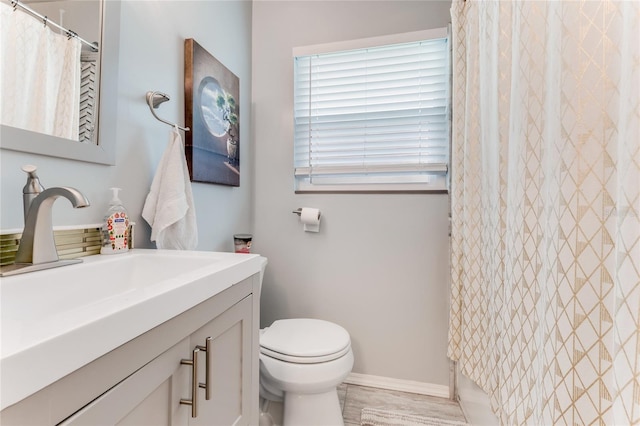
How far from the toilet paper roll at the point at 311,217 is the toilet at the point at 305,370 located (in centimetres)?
59

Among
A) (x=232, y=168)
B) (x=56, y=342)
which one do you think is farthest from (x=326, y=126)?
(x=56, y=342)

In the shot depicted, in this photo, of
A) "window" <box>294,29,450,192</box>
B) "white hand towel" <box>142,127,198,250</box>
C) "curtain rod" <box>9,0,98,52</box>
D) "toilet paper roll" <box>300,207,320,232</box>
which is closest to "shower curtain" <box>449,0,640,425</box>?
"window" <box>294,29,450,192</box>

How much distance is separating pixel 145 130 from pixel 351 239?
114 centimetres

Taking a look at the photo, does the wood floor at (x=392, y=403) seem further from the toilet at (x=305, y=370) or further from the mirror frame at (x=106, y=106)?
the mirror frame at (x=106, y=106)

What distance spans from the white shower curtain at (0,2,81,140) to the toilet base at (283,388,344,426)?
125cm

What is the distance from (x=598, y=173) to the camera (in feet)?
1.65

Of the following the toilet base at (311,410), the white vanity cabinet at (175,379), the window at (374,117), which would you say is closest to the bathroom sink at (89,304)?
the white vanity cabinet at (175,379)

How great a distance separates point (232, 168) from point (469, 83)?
1.18 metres

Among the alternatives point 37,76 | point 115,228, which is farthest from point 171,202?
point 37,76

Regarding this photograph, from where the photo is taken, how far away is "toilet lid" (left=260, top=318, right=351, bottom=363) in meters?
1.25

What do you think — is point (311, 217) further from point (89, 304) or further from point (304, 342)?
point (89, 304)

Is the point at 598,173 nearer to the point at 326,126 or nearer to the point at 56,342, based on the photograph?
the point at 56,342

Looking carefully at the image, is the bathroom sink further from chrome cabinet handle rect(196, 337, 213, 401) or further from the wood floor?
the wood floor

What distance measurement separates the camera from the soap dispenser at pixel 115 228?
3.10ft
